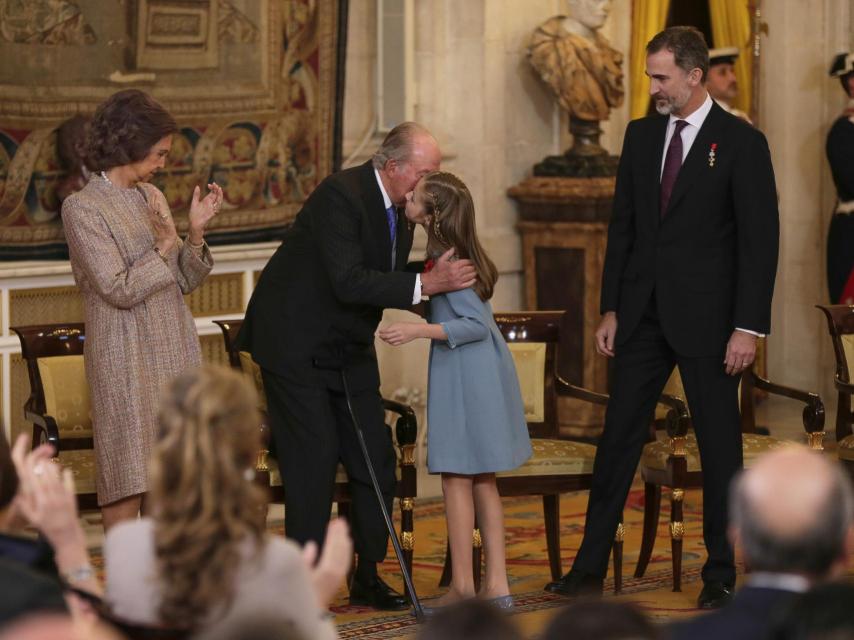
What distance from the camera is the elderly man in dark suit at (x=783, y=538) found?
2.45m

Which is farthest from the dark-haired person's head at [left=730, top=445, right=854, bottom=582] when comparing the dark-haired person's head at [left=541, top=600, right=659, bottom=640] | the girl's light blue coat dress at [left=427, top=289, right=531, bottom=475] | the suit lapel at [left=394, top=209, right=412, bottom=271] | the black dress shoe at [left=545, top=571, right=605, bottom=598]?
the black dress shoe at [left=545, top=571, right=605, bottom=598]

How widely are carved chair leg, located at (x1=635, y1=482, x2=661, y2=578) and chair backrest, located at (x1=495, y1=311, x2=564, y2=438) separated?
414 millimetres

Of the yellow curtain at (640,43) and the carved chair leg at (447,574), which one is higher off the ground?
the yellow curtain at (640,43)

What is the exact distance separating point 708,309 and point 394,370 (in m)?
2.65

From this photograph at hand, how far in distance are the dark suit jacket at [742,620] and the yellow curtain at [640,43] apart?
6.85 m

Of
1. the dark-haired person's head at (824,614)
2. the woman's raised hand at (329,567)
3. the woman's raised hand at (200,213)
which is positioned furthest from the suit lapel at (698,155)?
the dark-haired person's head at (824,614)

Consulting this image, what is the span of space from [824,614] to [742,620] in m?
0.35

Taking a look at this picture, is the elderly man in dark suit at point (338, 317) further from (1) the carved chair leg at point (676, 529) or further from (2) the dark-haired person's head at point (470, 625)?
(2) the dark-haired person's head at point (470, 625)

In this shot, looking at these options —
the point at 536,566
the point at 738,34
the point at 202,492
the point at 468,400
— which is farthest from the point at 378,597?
the point at 738,34

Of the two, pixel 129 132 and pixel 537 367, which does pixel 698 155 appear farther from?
pixel 129 132

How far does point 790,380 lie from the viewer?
1009cm

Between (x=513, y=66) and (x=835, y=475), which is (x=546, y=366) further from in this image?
(x=835, y=475)

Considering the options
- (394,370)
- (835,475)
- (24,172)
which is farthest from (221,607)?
(394,370)

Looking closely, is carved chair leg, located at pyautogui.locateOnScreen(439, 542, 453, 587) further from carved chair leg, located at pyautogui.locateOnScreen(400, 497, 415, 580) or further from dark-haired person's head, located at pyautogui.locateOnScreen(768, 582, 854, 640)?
dark-haired person's head, located at pyautogui.locateOnScreen(768, 582, 854, 640)
